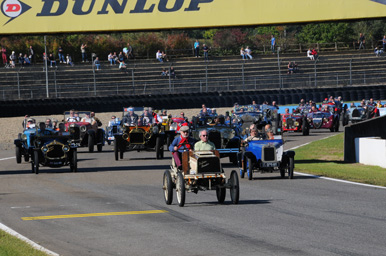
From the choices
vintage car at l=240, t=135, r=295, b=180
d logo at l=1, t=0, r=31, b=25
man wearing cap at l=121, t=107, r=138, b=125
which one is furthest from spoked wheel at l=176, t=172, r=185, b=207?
man wearing cap at l=121, t=107, r=138, b=125

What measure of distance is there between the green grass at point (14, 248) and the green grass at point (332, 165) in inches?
386

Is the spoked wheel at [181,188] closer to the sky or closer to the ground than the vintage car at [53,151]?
closer to the ground

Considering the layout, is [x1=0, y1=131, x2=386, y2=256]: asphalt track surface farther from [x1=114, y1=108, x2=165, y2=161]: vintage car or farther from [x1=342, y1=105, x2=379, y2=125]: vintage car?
[x1=342, y1=105, x2=379, y2=125]: vintage car

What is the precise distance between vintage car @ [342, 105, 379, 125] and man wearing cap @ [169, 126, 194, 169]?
28.3 m

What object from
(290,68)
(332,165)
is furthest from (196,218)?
(290,68)

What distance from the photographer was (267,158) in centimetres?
1928

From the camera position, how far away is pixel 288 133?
41.3 metres

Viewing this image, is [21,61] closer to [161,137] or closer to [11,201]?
[161,137]

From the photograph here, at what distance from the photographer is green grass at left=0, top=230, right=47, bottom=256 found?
372 inches

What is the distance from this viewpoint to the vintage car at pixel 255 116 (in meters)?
34.5

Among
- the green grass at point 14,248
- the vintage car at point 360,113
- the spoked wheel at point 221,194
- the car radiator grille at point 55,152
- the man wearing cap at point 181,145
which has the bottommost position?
the green grass at point 14,248

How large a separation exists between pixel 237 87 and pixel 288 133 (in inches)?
541

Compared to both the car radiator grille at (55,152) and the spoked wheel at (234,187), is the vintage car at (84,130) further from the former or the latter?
the spoked wheel at (234,187)

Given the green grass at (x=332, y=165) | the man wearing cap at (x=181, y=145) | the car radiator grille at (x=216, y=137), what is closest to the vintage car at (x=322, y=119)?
the green grass at (x=332, y=165)
